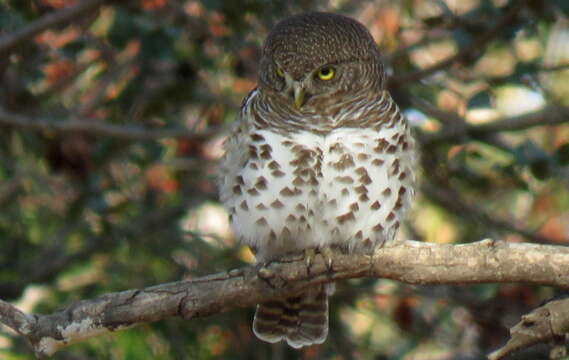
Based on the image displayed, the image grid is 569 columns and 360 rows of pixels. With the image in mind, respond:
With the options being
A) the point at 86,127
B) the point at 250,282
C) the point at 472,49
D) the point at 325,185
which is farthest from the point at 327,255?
the point at 86,127

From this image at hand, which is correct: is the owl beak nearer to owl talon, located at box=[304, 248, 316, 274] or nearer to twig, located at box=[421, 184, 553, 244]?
owl talon, located at box=[304, 248, 316, 274]

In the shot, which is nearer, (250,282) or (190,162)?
(250,282)

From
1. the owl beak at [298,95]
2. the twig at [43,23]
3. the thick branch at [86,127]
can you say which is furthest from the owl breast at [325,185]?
the twig at [43,23]

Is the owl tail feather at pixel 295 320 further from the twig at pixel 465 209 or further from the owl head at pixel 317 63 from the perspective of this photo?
the twig at pixel 465 209

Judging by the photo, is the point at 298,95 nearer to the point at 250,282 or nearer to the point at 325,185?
the point at 325,185

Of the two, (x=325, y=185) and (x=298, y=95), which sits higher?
(x=298, y=95)

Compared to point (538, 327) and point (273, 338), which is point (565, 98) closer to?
point (273, 338)
